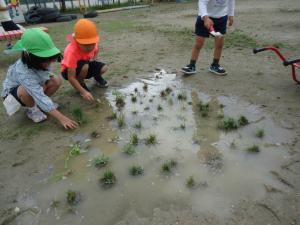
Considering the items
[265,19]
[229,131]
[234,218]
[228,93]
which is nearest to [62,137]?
[229,131]

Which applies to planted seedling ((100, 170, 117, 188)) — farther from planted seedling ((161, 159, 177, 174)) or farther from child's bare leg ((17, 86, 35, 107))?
child's bare leg ((17, 86, 35, 107))

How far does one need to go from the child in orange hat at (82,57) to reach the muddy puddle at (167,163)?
629mm

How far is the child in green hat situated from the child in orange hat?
0.28 meters

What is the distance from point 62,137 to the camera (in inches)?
147

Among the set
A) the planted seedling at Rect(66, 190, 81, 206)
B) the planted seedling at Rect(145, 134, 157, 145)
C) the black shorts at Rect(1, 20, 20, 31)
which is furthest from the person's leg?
the black shorts at Rect(1, 20, 20, 31)

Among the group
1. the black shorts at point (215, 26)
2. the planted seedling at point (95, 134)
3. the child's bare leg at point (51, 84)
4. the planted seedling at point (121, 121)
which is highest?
the black shorts at point (215, 26)

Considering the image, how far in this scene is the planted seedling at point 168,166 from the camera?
2990 mm

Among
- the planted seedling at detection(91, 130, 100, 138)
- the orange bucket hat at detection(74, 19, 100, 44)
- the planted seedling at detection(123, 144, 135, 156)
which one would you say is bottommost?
the planted seedling at detection(91, 130, 100, 138)

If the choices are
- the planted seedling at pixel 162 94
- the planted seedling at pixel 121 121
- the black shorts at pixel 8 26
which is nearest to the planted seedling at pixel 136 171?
the planted seedling at pixel 121 121

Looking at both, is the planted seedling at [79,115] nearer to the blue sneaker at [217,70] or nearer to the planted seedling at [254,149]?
the planted seedling at [254,149]

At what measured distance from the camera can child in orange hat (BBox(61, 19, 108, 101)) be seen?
4.20m

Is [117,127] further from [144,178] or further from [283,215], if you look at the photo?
[283,215]

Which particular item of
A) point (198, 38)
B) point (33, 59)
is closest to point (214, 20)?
point (198, 38)

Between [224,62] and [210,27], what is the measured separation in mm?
1296
